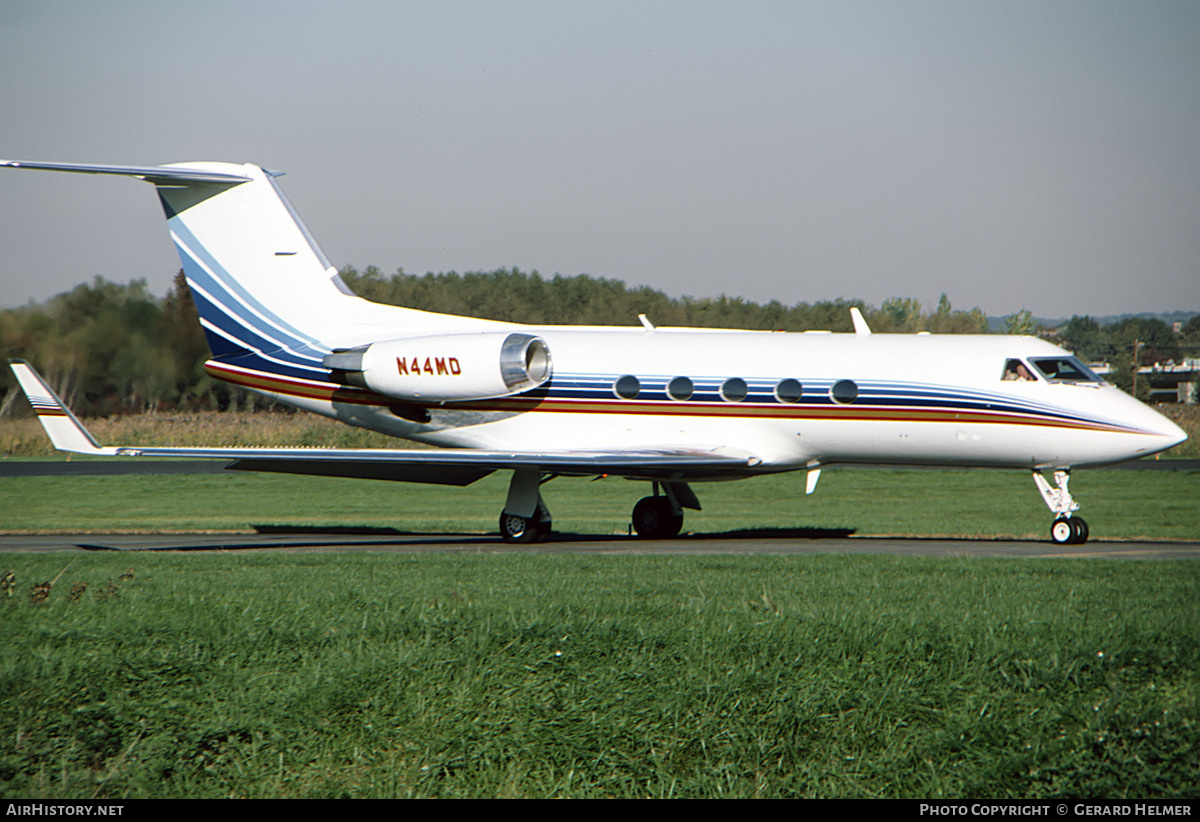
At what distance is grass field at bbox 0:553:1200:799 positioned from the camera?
6.51m

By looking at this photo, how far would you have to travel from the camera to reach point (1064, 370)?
717 inches

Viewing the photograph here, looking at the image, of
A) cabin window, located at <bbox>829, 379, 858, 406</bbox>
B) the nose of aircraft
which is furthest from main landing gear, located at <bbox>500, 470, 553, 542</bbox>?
→ the nose of aircraft

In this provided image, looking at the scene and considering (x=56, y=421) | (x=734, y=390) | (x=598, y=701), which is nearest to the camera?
(x=598, y=701)

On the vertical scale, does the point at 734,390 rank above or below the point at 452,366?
below

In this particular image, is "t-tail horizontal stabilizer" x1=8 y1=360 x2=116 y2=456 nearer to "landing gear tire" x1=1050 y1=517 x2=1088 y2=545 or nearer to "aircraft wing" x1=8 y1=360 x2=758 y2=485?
"aircraft wing" x1=8 y1=360 x2=758 y2=485

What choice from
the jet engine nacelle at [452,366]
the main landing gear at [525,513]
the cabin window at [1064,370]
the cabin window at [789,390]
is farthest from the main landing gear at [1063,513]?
the jet engine nacelle at [452,366]

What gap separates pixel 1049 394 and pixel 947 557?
4.88 metres

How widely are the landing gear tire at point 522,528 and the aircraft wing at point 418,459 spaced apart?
0.86m

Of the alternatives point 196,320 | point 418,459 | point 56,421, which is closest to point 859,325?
point 418,459

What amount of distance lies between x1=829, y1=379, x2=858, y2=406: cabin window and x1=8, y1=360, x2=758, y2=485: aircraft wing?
1601 millimetres

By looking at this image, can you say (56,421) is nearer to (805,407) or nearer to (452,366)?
(452,366)

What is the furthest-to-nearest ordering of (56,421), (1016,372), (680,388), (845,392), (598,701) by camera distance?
(680,388) → (845,392) → (1016,372) → (56,421) → (598,701)

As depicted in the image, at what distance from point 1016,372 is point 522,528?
808cm

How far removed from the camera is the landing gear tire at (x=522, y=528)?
19.2 metres
